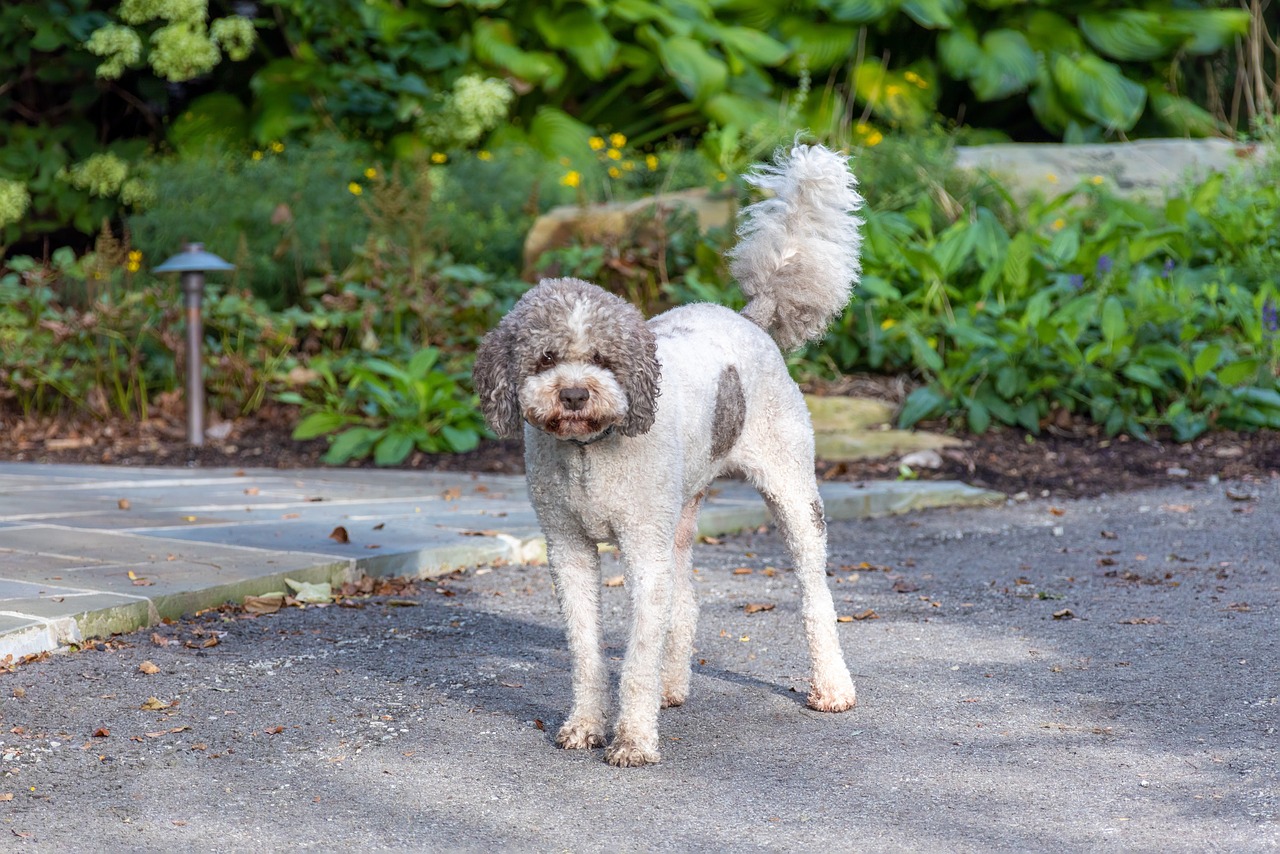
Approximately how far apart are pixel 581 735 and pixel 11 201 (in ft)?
31.7

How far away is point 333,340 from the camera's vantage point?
8.90 meters

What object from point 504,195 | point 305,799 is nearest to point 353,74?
point 504,195

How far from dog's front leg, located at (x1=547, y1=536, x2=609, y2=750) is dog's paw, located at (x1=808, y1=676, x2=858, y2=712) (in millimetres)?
602

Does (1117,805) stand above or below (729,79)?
below

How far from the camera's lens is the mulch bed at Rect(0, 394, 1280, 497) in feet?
23.2

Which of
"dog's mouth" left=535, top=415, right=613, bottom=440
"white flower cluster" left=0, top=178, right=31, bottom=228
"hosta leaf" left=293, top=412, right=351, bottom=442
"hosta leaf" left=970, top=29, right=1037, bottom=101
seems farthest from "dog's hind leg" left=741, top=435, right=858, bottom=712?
"hosta leaf" left=970, top=29, right=1037, bottom=101

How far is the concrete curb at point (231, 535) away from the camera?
4.32 meters

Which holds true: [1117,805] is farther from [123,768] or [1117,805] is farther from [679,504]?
[123,768]

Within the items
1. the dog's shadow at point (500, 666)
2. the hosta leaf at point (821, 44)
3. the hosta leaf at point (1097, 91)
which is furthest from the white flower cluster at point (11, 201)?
the hosta leaf at point (1097, 91)

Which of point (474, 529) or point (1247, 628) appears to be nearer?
point (1247, 628)

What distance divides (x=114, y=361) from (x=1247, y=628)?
261 inches

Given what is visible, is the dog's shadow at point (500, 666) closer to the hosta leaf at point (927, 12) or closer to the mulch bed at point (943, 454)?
the mulch bed at point (943, 454)

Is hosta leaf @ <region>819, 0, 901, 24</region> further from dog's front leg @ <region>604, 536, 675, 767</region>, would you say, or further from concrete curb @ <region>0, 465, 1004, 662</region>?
dog's front leg @ <region>604, 536, 675, 767</region>

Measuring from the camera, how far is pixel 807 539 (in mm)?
3762
